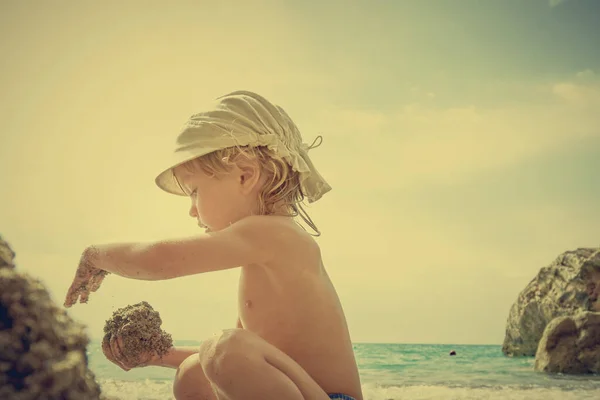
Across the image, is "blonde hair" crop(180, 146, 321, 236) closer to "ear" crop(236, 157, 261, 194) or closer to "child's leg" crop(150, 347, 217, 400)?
"ear" crop(236, 157, 261, 194)

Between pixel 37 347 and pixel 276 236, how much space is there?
3.28 feet

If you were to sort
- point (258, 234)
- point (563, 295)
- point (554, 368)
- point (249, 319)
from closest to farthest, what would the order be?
point (258, 234)
point (249, 319)
point (554, 368)
point (563, 295)

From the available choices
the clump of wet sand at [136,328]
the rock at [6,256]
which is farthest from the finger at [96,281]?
the rock at [6,256]

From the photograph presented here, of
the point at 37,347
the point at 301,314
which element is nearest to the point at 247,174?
the point at 301,314

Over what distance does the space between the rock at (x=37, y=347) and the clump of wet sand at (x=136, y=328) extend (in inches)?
25.6

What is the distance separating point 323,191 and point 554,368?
10.4 meters

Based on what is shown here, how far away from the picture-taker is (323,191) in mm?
2725

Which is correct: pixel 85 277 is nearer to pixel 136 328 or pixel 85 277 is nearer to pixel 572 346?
pixel 136 328

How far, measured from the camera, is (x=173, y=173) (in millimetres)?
2660

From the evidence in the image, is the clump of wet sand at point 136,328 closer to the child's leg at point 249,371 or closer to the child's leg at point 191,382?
the child's leg at point 191,382

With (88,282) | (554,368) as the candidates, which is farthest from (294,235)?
(554,368)

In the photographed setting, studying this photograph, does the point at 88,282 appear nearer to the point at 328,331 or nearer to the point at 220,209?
the point at 220,209

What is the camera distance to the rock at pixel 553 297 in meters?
16.8

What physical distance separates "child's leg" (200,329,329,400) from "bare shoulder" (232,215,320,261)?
392 mm
